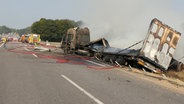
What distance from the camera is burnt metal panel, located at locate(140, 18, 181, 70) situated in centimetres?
1944

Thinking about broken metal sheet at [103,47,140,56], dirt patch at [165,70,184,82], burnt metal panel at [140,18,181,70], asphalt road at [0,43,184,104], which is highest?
burnt metal panel at [140,18,181,70]

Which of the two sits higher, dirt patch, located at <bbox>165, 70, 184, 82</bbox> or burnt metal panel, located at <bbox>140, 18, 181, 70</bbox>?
burnt metal panel, located at <bbox>140, 18, 181, 70</bbox>

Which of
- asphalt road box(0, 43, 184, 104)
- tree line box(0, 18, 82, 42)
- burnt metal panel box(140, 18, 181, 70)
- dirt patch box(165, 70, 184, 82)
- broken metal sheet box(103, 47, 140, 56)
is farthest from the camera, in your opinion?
tree line box(0, 18, 82, 42)

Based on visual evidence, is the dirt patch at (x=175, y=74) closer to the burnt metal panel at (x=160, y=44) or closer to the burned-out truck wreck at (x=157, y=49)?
the burned-out truck wreck at (x=157, y=49)

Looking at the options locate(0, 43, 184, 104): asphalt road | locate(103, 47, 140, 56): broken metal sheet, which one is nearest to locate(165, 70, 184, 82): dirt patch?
locate(103, 47, 140, 56): broken metal sheet

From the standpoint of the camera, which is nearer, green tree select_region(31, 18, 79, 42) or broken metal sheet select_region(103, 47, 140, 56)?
broken metal sheet select_region(103, 47, 140, 56)

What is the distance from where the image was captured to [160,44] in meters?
19.7

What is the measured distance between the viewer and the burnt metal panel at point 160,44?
19438mm

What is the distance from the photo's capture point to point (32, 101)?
8453 mm

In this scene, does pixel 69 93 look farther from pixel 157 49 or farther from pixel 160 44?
pixel 160 44

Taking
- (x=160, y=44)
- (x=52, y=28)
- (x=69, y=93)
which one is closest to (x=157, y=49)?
(x=160, y=44)

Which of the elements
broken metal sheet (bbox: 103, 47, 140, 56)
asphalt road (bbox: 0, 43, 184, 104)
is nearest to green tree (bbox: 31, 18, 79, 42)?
broken metal sheet (bbox: 103, 47, 140, 56)

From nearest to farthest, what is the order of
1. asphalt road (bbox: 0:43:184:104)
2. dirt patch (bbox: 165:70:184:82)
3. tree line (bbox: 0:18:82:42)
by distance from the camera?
asphalt road (bbox: 0:43:184:104), dirt patch (bbox: 165:70:184:82), tree line (bbox: 0:18:82:42)

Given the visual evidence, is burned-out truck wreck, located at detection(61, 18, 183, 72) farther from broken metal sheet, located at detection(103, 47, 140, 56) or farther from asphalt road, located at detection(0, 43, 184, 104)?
asphalt road, located at detection(0, 43, 184, 104)
